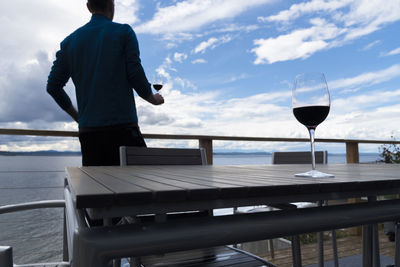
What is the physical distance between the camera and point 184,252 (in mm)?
1217

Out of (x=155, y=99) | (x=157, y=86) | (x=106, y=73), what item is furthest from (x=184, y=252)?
(x=157, y=86)

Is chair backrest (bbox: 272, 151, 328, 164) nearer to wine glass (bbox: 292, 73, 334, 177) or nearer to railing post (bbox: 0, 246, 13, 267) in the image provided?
wine glass (bbox: 292, 73, 334, 177)

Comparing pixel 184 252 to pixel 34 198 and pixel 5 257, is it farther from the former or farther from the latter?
pixel 34 198

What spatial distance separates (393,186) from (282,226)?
0.32 m

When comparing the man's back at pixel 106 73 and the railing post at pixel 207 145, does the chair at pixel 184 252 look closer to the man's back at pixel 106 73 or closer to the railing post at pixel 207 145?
the man's back at pixel 106 73

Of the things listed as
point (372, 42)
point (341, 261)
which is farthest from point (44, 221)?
point (372, 42)

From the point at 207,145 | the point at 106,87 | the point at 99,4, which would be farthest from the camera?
the point at 207,145

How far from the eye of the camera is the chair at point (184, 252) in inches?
42.2

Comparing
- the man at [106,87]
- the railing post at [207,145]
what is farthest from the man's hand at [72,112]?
the railing post at [207,145]

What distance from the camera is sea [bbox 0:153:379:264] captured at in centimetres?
177

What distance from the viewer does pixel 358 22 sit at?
11.5m

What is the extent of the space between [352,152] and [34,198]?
3.70 metres

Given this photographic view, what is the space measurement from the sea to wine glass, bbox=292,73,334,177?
1.27 meters

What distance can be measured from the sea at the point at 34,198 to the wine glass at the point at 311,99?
4.16 ft
